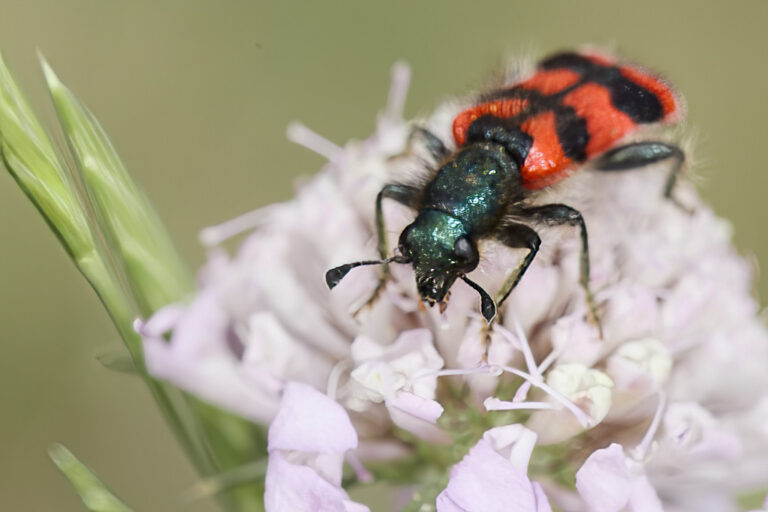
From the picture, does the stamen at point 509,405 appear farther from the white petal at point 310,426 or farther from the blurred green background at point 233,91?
the blurred green background at point 233,91

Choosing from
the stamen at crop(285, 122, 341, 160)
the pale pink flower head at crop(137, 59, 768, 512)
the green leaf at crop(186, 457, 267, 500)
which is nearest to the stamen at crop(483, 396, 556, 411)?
the pale pink flower head at crop(137, 59, 768, 512)

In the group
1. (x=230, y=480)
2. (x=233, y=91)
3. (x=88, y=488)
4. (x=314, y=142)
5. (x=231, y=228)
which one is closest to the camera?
(x=88, y=488)

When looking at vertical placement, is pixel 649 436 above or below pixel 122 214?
below

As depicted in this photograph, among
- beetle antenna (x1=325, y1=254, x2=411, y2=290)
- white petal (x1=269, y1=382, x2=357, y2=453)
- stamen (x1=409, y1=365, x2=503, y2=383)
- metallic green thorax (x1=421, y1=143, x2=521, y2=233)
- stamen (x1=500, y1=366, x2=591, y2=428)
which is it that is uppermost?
metallic green thorax (x1=421, y1=143, x2=521, y2=233)

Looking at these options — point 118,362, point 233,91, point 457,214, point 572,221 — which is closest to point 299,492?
point 118,362

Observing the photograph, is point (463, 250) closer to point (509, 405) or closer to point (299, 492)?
point (509, 405)

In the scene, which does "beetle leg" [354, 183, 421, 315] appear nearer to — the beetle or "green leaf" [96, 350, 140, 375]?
the beetle

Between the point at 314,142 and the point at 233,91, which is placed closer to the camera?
the point at 314,142

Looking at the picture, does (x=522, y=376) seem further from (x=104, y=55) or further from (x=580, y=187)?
(x=104, y=55)

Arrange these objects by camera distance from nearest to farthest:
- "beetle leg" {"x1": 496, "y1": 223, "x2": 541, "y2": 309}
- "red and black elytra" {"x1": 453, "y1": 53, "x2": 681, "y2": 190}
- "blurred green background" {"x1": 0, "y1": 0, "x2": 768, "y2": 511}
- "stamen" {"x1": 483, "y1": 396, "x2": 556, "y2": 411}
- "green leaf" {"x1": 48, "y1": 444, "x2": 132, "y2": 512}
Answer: "green leaf" {"x1": 48, "y1": 444, "x2": 132, "y2": 512}
"stamen" {"x1": 483, "y1": 396, "x2": 556, "y2": 411}
"beetle leg" {"x1": 496, "y1": 223, "x2": 541, "y2": 309}
"red and black elytra" {"x1": 453, "y1": 53, "x2": 681, "y2": 190}
"blurred green background" {"x1": 0, "y1": 0, "x2": 768, "y2": 511}
